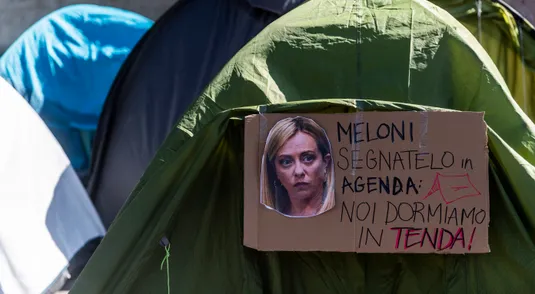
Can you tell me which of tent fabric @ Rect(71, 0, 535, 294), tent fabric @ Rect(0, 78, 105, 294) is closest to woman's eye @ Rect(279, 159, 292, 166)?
tent fabric @ Rect(71, 0, 535, 294)

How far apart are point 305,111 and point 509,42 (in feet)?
2.72

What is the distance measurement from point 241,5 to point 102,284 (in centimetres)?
120

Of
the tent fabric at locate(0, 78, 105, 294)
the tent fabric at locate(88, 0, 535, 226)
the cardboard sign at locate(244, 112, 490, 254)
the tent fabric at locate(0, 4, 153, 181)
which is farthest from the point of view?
the tent fabric at locate(0, 4, 153, 181)

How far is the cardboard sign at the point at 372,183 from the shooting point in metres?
1.73

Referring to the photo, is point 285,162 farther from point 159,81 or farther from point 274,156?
point 159,81

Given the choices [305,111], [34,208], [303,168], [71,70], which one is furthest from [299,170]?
[71,70]

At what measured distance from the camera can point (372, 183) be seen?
5.74 ft

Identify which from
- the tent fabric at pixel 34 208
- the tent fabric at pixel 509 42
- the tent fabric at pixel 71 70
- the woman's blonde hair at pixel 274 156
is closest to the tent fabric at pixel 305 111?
the woman's blonde hair at pixel 274 156

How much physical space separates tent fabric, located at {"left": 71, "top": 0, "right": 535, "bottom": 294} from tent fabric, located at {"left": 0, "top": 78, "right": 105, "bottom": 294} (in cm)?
33

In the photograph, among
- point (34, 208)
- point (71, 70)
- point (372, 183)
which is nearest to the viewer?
point (372, 183)

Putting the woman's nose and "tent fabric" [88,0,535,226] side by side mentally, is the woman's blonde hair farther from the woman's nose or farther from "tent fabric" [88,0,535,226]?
"tent fabric" [88,0,535,226]

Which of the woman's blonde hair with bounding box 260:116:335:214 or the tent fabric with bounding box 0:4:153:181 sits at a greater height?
the tent fabric with bounding box 0:4:153:181

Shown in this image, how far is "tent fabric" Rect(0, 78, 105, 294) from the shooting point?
2.10 m

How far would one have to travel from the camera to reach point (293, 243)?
1766mm
